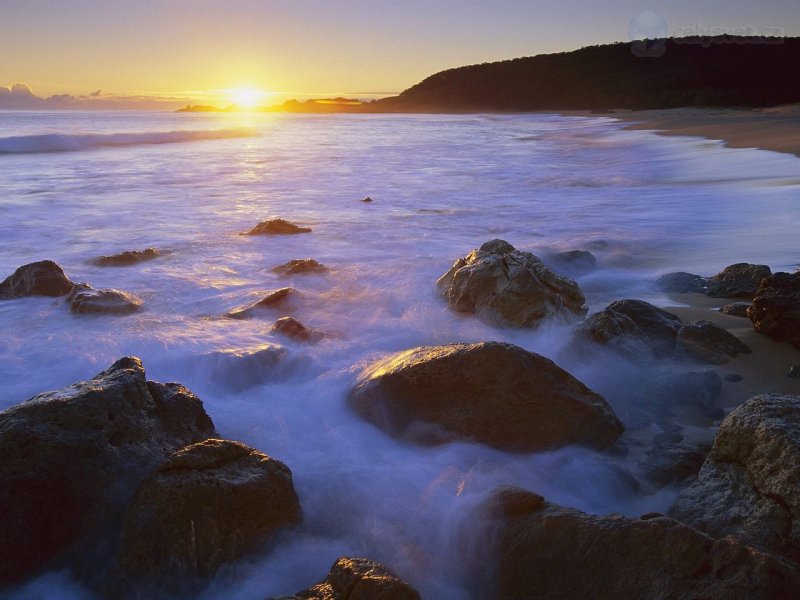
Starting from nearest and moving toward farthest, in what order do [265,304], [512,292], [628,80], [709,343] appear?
[709,343] < [512,292] < [265,304] < [628,80]

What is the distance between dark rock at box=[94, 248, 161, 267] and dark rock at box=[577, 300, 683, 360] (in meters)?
4.98

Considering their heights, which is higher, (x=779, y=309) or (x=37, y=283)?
(x=779, y=309)

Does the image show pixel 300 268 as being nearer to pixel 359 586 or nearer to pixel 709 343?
pixel 709 343

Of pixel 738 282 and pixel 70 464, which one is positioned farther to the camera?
pixel 738 282

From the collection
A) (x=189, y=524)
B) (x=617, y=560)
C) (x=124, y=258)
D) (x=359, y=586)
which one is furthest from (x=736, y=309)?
(x=124, y=258)

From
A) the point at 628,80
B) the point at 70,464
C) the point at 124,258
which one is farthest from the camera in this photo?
the point at 628,80

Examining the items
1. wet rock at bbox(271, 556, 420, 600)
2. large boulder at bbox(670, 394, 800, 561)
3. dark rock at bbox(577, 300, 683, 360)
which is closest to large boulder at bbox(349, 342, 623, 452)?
large boulder at bbox(670, 394, 800, 561)

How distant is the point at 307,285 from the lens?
20.0 feet

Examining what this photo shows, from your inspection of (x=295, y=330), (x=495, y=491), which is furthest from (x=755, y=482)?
(x=295, y=330)

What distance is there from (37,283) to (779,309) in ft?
19.0

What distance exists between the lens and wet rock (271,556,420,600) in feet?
6.91

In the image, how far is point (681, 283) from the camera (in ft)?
18.3

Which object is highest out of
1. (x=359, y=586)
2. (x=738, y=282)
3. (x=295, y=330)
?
(x=738, y=282)

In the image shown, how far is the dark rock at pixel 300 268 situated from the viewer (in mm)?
6438
